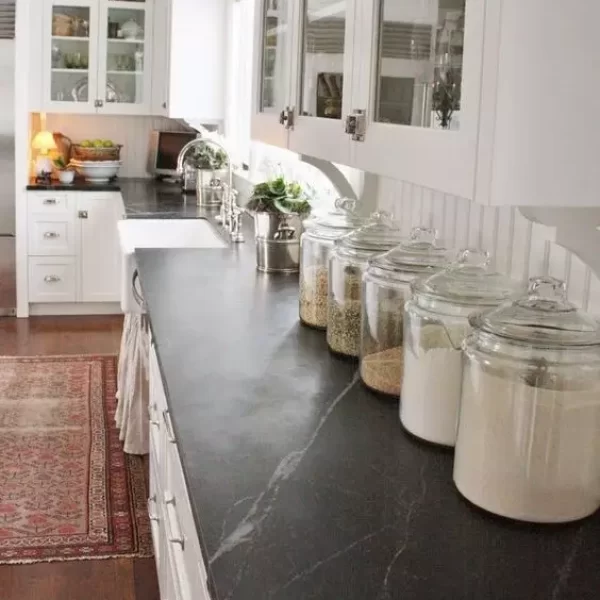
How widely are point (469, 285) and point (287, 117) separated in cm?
89

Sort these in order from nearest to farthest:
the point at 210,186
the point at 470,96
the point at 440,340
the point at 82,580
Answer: the point at 470,96 < the point at 440,340 < the point at 82,580 < the point at 210,186

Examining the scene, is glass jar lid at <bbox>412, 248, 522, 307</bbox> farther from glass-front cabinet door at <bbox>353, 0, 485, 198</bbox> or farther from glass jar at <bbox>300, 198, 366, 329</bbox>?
glass jar at <bbox>300, 198, 366, 329</bbox>

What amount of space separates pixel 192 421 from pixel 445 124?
0.67 meters

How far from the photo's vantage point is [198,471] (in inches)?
52.9

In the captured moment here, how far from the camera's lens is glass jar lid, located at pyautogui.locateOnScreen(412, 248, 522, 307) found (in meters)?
1.46

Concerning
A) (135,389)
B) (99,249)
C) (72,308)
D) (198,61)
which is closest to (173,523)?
(135,389)

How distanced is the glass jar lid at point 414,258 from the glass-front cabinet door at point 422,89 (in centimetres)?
21

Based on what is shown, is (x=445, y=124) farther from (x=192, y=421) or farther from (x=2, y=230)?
(x=2, y=230)

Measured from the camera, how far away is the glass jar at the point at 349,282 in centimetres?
189

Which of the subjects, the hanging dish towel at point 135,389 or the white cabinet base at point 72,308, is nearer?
the hanging dish towel at point 135,389

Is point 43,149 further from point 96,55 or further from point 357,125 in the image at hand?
point 357,125

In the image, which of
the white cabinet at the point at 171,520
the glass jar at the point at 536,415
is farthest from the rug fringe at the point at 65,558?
the glass jar at the point at 536,415

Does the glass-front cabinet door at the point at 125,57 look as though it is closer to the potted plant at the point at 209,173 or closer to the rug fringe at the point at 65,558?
the potted plant at the point at 209,173

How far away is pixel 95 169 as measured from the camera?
19.8 feet
